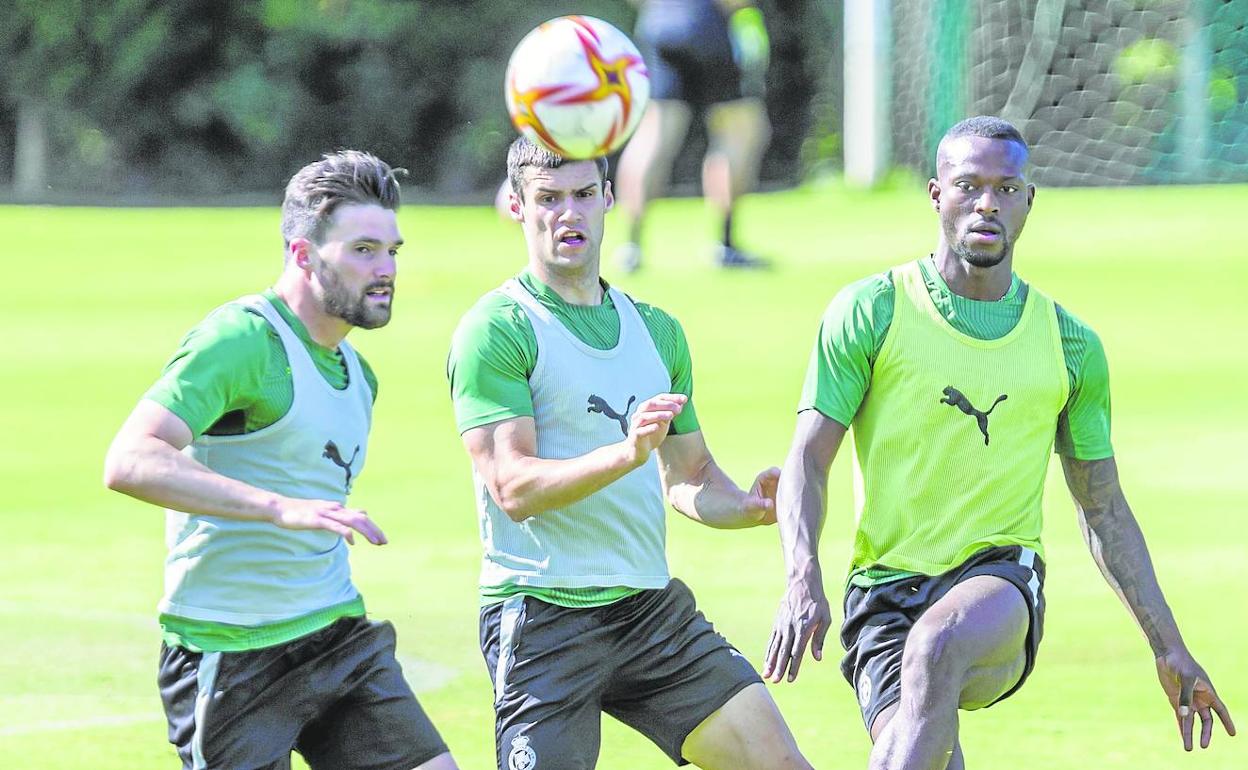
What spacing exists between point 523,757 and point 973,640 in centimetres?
124

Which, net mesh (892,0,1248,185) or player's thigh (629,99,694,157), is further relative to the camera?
net mesh (892,0,1248,185)

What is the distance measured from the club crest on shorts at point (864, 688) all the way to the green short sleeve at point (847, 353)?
27.8 inches

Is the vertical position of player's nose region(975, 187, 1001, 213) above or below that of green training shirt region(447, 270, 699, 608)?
above

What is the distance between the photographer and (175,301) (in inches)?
715

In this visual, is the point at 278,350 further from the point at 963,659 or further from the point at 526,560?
the point at 963,659

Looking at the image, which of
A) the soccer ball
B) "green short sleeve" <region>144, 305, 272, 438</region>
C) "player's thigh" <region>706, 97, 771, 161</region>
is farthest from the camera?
"player's thigh" <region>706, 97, 771, 161</region>

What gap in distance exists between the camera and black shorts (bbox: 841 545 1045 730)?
581cm

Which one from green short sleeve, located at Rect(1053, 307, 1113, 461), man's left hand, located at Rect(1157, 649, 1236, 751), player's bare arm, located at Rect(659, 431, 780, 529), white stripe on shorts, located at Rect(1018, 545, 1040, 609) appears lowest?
man's left hand, located at Rect(1157, 649, 1236, 751)

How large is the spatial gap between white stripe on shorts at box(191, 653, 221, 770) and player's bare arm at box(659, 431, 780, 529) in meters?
1.42

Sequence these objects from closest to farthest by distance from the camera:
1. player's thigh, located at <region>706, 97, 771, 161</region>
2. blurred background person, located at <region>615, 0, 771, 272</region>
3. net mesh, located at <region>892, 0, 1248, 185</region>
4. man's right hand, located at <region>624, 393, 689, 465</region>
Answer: man's right hand, located at <region>624, 393, 689, 465</region> < blurred background person, located at <region>615, 0, 771, 272</region> < player's thigh, located at <region>706, 97, 771, 161</region> < net mesh, located at <region>892, 0, 1248, 185</region>

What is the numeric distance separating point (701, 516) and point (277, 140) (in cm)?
2366

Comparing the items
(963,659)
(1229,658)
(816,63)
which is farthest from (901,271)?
(816,63)

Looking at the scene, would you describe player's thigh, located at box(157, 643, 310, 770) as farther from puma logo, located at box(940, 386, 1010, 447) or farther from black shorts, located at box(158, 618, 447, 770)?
puma logo, located at box(940, 386, 1010, 447)

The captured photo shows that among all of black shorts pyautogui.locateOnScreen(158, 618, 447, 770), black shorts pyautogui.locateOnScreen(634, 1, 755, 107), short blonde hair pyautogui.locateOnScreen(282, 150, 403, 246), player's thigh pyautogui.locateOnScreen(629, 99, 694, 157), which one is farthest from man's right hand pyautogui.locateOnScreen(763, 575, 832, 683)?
black shorts pyautogui.locateOnScreen(634, 1, 755, 107)
